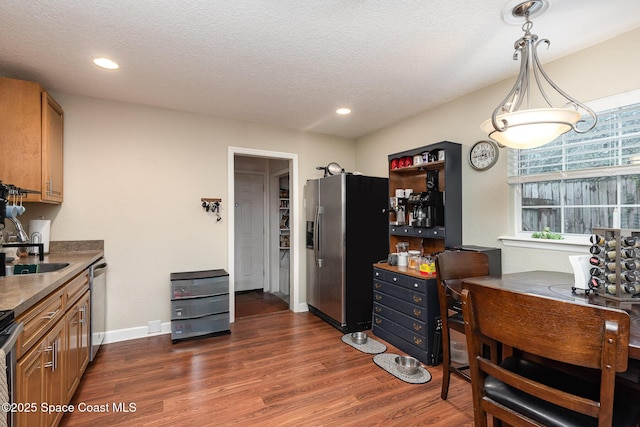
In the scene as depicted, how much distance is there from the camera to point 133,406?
2094mm

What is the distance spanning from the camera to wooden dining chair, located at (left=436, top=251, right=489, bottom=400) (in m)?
2.03

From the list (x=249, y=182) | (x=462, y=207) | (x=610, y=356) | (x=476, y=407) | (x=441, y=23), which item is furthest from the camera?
(x=249, y=182)

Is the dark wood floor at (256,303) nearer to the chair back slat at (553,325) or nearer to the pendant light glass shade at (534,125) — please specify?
the chair back slat at (553,325)

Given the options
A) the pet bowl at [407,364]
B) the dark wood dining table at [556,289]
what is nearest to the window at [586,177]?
the dark wood dining table at [556,289]

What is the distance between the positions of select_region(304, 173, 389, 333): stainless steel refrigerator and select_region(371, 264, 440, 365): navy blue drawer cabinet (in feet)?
1.14

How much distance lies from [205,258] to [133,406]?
1.72m

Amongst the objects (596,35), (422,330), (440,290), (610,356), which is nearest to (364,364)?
(422,330)

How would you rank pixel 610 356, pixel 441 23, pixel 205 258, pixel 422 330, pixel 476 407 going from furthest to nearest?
pixel 205 258, pixel 422 330, pixel 441 23, pixel 476 407, pixel 610 356

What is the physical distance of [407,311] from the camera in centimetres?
280

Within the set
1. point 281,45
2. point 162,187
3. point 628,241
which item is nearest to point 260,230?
point 162,187

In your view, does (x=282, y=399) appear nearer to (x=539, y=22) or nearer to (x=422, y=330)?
(x=422, y=330)

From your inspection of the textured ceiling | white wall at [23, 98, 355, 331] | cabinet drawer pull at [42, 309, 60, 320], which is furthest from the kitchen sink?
the textured ceiling

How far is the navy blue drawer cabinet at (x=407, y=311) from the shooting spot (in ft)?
8.55

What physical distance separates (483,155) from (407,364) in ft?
6.46
